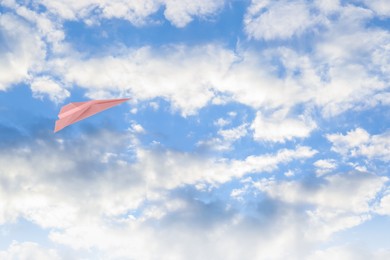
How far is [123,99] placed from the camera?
3916 centimetres

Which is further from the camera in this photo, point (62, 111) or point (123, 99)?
point (62, 111)

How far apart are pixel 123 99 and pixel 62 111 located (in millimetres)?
9043

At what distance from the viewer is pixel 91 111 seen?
4078 centimetres

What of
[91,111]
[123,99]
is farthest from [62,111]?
[123,99]

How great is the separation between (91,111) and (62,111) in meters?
4.62

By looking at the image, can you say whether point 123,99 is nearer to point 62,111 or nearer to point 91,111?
point 91,111

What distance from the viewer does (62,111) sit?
4284cm
